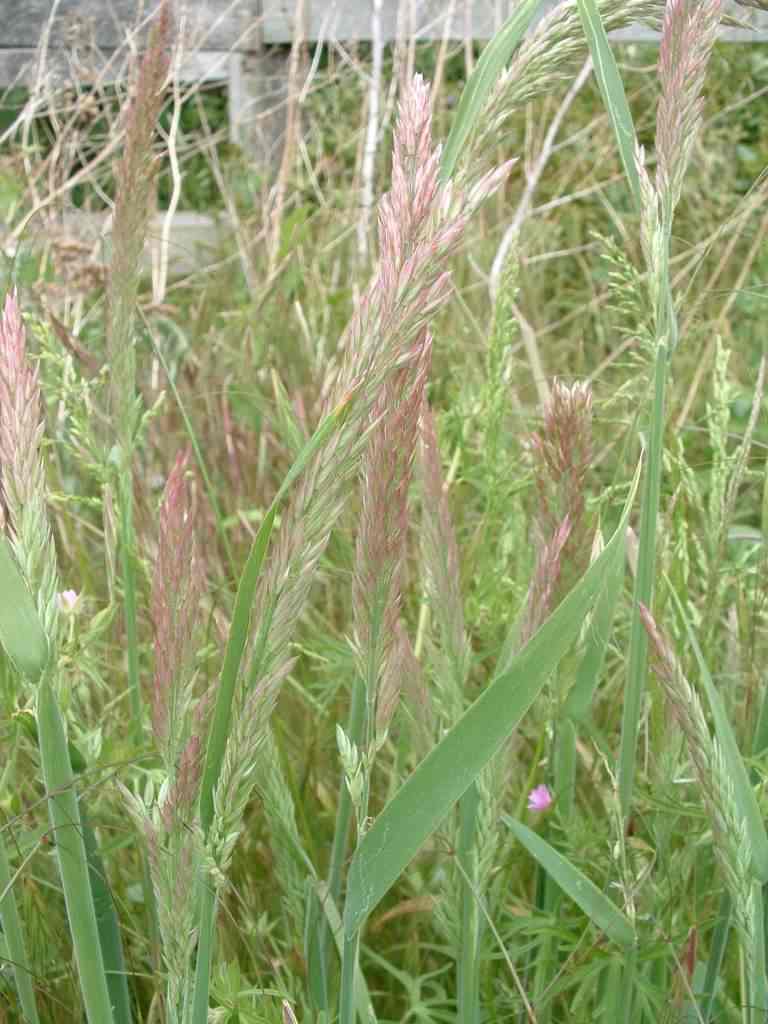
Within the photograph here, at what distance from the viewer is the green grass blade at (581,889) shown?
72 cm

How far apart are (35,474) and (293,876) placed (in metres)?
0.38

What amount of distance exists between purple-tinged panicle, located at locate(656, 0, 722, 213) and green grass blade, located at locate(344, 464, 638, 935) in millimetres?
204

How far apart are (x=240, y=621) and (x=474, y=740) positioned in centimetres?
11

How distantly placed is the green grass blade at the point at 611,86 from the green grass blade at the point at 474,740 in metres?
0.23

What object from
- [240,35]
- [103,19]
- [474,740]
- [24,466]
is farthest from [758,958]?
[103,19]

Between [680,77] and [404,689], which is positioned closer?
[680,77]

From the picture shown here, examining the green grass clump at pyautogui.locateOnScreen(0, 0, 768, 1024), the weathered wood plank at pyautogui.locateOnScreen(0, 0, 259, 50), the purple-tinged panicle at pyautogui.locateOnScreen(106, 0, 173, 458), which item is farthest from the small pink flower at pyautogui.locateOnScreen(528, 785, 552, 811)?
the weathered wood plank at pyautogui.locateOnScreen(0, 0, 259, 50)

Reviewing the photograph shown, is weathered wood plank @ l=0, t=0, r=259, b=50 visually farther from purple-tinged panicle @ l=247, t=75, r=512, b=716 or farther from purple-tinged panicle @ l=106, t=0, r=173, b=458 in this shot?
purple-tinged panicle @ l=247, t=75, r=512, b=716

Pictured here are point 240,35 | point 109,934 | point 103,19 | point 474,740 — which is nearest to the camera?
point 474,740

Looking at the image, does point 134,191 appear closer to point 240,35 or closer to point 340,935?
point 340,935

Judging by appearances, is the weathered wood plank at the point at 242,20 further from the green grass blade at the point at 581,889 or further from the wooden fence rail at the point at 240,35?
the green grass blade at the point at 581,889

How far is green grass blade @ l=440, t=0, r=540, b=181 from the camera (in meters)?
0.65

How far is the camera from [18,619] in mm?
543

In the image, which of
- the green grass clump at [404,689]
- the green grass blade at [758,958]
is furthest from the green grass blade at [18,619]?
the green grass blade at [758,958]
